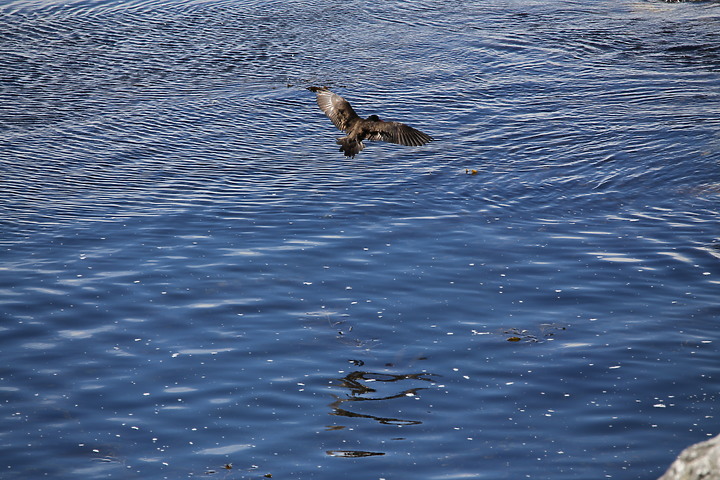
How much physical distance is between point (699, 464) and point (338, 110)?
888 cm

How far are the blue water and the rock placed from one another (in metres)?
2.46

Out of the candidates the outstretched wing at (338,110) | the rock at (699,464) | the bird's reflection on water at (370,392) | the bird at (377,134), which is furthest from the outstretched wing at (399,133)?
the rock at (699,464)

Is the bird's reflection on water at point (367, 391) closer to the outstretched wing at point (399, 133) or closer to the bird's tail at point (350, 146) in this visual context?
the bird's tail at point (350, 146)

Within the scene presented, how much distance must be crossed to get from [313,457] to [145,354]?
2.65m

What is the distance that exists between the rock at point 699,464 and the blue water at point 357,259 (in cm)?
246

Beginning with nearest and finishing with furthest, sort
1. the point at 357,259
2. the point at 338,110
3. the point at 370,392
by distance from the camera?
the point at 370,392, the point at 357,259, the point at 338,110

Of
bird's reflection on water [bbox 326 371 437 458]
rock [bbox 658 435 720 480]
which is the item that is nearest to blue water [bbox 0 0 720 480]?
bird's reflection on water [bbox 326 371 437 458]

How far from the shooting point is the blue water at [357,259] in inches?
307

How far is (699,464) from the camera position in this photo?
4621mm

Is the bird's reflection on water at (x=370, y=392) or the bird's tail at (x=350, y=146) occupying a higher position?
the bird's tail at (x=350, y=146)

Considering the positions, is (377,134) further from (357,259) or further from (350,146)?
(357,259)

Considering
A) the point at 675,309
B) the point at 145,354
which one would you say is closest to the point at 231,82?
the point at 145,354

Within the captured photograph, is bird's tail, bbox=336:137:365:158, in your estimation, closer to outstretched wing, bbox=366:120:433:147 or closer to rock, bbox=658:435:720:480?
outstretched wing, bbox=366:120:433:147

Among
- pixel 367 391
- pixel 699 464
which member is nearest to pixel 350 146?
pixel 367 391
